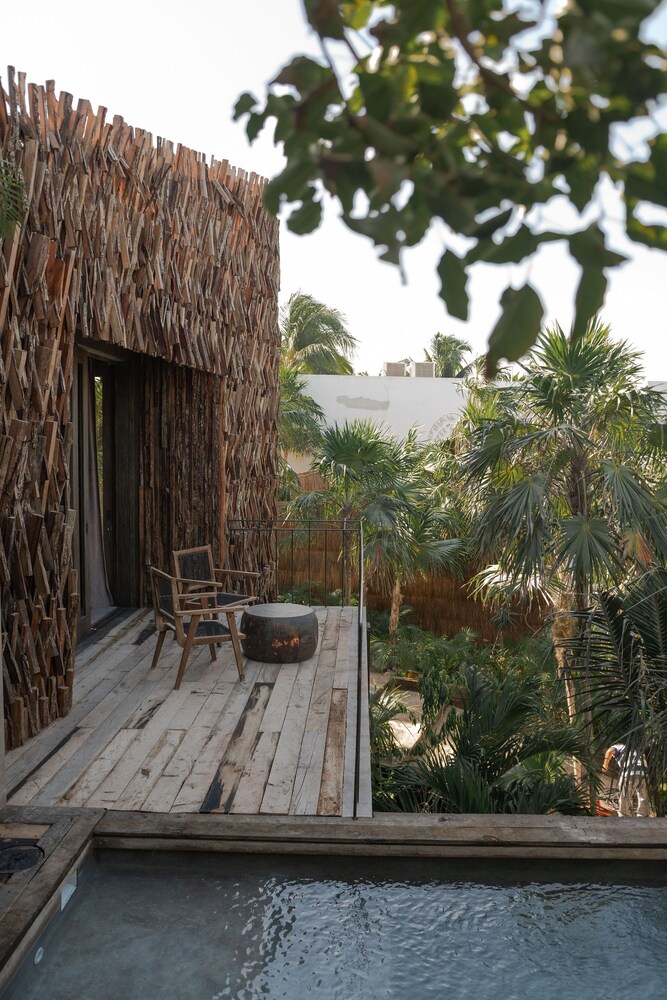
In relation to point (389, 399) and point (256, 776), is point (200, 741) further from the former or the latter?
point (389, 399)

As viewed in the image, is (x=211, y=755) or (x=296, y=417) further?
(x=296, y=417)

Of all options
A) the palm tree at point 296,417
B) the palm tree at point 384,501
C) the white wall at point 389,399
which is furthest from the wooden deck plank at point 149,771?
the white wall at point 389,399

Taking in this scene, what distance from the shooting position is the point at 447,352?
2911 cm

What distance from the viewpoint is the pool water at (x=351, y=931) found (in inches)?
93.4

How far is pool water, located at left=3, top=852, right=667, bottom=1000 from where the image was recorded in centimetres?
237

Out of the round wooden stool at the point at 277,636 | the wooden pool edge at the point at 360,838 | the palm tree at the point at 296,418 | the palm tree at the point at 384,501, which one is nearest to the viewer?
the wooden pool edge at the point at 360,838

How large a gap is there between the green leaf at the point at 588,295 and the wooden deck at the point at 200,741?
9.29 ft

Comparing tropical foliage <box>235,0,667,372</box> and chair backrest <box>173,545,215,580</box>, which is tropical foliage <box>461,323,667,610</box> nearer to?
chair backrest <box>173,545,215,580</box>

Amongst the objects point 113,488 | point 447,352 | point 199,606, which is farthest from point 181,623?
point 447,352

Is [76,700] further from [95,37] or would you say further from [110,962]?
[95,37]

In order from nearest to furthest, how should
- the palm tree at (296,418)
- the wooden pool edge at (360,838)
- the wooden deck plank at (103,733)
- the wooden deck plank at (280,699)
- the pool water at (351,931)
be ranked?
the pool water at (351,931), the wooden pool edge at (360,838), the wooden deck plank at (103,733), the wooden deck plank at (280,699), the palm tree at (296,418)

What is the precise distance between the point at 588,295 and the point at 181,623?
4.54 metres

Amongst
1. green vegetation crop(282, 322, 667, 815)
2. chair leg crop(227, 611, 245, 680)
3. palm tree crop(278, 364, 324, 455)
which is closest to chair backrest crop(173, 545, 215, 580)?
chair leg crop(227, 611, 245, 680)

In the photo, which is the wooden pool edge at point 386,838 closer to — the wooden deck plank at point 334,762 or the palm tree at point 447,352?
the wooden deck plank at point 334,762
